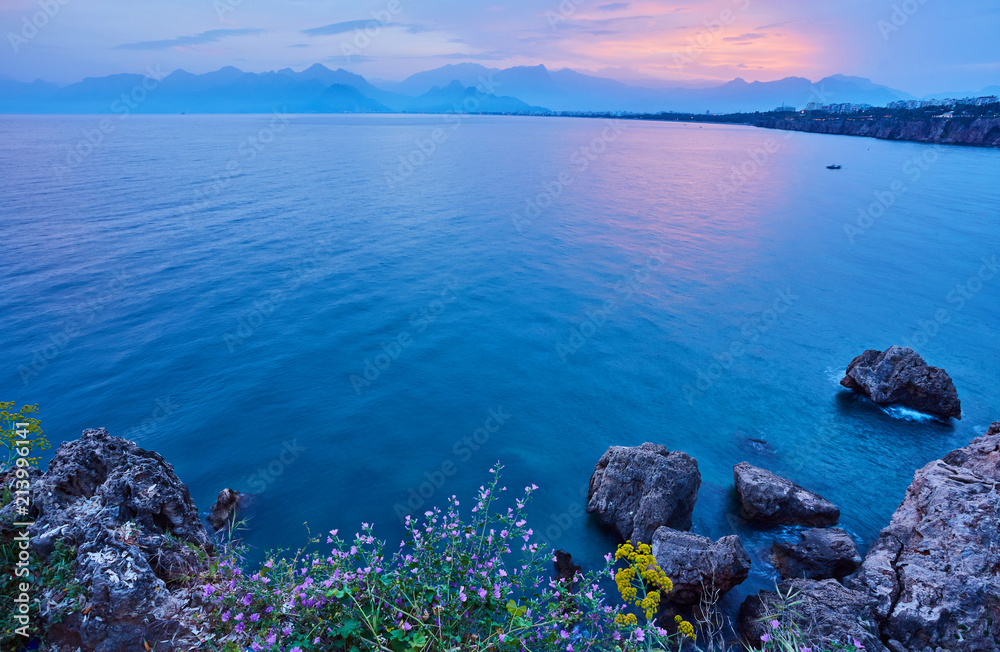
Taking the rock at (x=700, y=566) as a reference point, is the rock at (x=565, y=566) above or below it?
below

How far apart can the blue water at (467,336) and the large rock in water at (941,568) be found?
3.57 metres

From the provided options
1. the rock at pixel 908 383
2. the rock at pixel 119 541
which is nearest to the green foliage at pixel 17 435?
the rock at pixel 119 541

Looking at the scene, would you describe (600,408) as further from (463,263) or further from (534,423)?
(463,263)

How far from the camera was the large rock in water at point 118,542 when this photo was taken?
23.4 feet

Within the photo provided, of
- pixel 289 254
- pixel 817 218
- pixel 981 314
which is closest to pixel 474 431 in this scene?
pixel 289 254

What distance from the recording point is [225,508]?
17219mm

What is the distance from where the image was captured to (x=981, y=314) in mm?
36062
